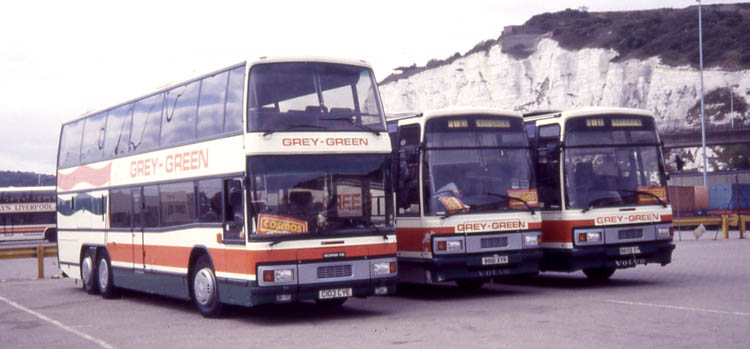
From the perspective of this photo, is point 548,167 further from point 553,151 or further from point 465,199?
point 465,199

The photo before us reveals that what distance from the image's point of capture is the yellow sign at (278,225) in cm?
1215

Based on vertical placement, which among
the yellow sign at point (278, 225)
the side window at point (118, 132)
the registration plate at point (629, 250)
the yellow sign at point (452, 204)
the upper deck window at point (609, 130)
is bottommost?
the registration plate at point (629, 250)

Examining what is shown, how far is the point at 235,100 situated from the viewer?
1271cm

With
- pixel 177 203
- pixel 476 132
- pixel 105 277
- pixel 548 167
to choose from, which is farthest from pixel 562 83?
pixel 177 203

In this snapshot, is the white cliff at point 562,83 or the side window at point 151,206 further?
the white cliff at point 562,83

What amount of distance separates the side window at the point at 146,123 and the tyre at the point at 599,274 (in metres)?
8.57

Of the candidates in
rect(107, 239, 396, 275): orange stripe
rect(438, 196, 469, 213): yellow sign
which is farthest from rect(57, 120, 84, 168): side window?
rect(438, 196, 469, 213): yellow sign

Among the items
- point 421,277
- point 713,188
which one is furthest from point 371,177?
point 713,188

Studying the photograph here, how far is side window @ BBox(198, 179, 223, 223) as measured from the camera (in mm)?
13141

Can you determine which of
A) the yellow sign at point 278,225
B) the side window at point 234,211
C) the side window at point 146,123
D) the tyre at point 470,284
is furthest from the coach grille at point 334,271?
the tyre at point 470,284

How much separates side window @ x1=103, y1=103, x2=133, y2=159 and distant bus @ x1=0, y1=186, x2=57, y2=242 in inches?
1531

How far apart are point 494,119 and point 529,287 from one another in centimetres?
368

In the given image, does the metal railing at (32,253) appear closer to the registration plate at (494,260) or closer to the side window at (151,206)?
the side window at (151,206)

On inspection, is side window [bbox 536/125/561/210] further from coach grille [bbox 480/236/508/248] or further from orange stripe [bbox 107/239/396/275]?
orange stripe [bbox 107/239/396/275]
